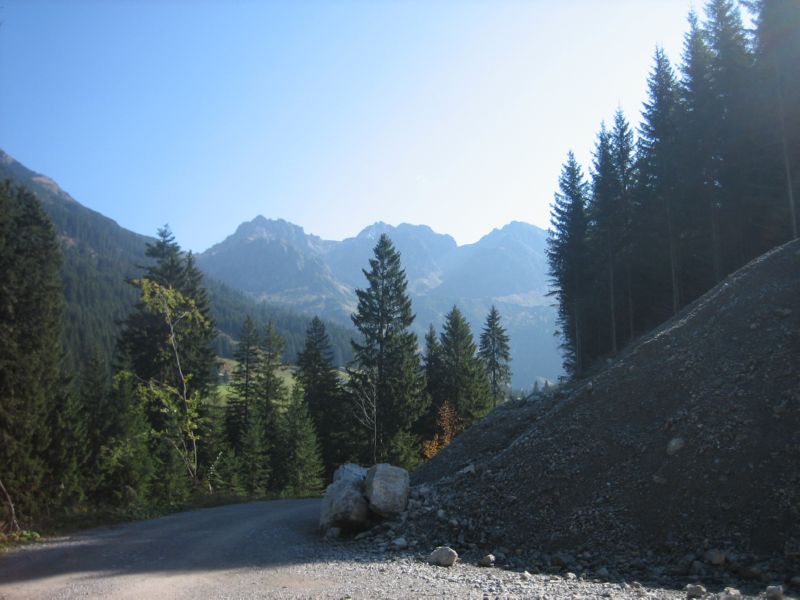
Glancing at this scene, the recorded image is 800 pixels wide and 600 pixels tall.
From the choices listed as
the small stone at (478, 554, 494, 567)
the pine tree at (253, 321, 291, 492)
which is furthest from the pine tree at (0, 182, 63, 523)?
the pine tree at (253, 321, 291, 492)

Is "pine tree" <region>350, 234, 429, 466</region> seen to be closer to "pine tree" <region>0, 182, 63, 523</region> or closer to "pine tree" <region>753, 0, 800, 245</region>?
"pine tree" <region>0, 182, 63, 523</region>

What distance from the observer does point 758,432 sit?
10.3 metres

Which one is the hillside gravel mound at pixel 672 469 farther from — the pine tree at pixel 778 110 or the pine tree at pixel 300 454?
the pine tree at pixel 300 454

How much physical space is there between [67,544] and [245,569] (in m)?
5.25

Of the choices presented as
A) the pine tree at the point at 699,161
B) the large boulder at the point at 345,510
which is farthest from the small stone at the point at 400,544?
the pine tree at the point at 699,161

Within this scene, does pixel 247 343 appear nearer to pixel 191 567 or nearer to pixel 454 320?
pixel 454 320

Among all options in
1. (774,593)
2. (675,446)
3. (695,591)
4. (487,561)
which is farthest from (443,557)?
(675,446)

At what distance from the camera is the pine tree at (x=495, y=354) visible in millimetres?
61469

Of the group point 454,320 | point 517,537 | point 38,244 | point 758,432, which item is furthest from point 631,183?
point 38,244

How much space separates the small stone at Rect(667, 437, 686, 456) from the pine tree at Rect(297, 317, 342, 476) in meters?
35.8

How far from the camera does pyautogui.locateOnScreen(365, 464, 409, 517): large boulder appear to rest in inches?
506

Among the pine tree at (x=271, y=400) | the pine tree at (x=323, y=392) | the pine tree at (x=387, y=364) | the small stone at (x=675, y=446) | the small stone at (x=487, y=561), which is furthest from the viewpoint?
the pine tree at (x=323, y=392)

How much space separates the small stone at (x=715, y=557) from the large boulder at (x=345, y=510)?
7.76m

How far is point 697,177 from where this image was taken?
2847 centimetres
